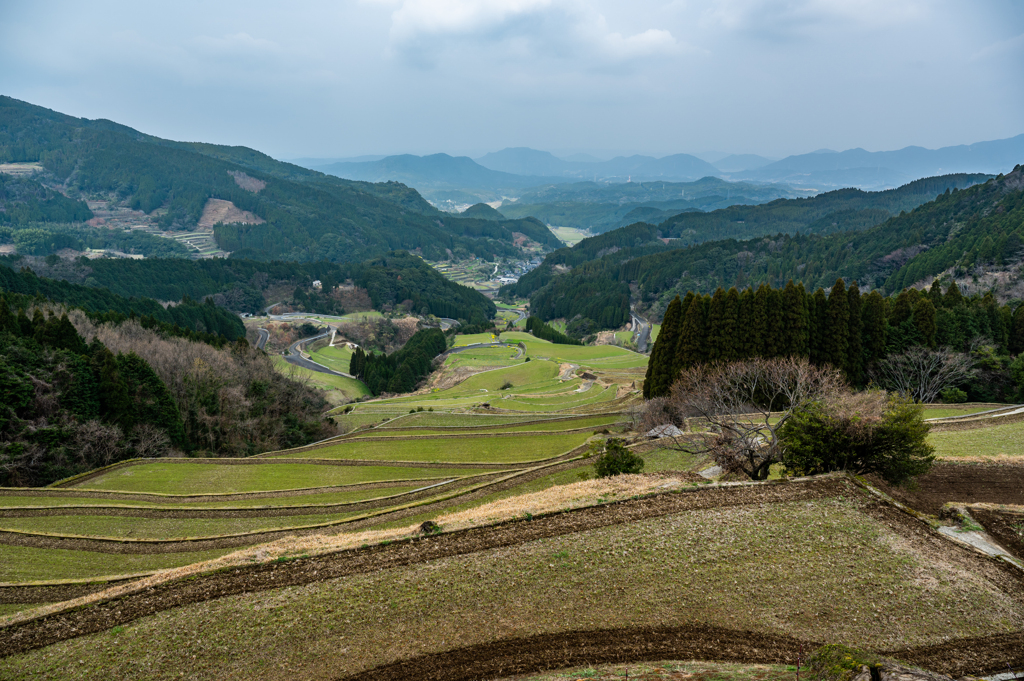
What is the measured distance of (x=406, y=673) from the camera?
1210 centimetres

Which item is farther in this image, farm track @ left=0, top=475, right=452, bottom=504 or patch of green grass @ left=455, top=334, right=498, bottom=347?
patch of green grass @ left=455, top=334, right=498, bottom=347

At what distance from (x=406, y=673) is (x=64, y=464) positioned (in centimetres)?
3404

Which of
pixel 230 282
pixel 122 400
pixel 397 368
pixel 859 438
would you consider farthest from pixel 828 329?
pixel 230 282

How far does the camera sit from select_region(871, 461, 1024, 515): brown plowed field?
66.2 feet

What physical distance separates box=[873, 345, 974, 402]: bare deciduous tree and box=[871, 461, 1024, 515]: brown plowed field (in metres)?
22.4

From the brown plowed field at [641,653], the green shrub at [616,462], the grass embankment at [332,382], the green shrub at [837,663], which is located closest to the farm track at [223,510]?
the green shrub at [616,462]

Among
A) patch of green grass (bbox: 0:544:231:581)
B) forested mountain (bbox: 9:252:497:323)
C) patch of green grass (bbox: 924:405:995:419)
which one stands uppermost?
forested mountain (bbox: 9:252:497:323)

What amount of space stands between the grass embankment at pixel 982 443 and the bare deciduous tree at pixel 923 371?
1357cm

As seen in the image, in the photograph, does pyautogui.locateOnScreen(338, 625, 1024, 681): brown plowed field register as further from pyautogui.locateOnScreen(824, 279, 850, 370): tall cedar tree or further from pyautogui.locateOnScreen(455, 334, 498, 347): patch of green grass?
pyautogui.locateOnScreen(455, 334, 498, 347): patch of green grass

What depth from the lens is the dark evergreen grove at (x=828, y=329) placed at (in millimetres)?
48875

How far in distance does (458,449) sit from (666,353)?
24.0 meters

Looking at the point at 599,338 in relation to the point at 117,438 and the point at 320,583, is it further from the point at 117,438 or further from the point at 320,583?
the point at 320,583

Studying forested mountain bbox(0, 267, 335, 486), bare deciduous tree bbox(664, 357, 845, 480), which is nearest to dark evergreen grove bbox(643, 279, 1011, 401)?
bare deciduous tree bbox(664, 357, 845, 480)

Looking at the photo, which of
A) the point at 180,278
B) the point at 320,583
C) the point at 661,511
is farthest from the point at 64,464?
the point at 180,278
